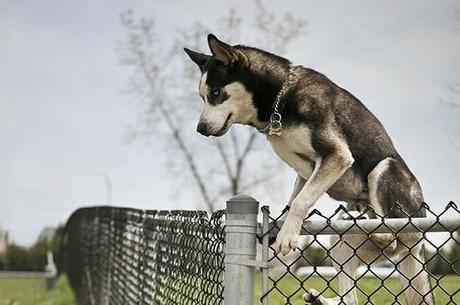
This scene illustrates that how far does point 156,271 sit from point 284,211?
207 centimetres

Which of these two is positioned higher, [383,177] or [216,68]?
[216,68]

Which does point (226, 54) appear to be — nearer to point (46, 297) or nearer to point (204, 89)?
point (204, 89)

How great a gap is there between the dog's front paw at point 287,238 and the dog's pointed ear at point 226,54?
1.52 meters

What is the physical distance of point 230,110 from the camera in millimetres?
4371

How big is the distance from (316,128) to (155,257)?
1.67m

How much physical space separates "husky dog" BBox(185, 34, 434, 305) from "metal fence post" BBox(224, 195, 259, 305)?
3.48ft

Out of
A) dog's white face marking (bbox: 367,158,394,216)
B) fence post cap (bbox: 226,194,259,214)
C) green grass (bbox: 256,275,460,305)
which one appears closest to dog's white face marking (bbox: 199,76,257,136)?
dog's white face marking (bbox: 367,158,394,216)

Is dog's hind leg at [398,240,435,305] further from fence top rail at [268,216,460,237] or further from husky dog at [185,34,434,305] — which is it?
fence top rail at [268,216,460,237]

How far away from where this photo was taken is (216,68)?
14.5 ft

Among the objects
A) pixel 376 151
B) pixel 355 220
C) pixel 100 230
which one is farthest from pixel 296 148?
pixel 100 230

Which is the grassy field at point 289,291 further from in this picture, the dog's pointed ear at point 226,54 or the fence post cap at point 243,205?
the dog's pointed ear at point 226,54

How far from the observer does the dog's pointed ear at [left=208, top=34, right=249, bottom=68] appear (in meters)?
4.32

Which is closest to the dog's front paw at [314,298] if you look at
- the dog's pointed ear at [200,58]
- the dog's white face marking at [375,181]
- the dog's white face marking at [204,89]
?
the dog's white face marking at [375,181]

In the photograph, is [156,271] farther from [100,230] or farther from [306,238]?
[100,230]
